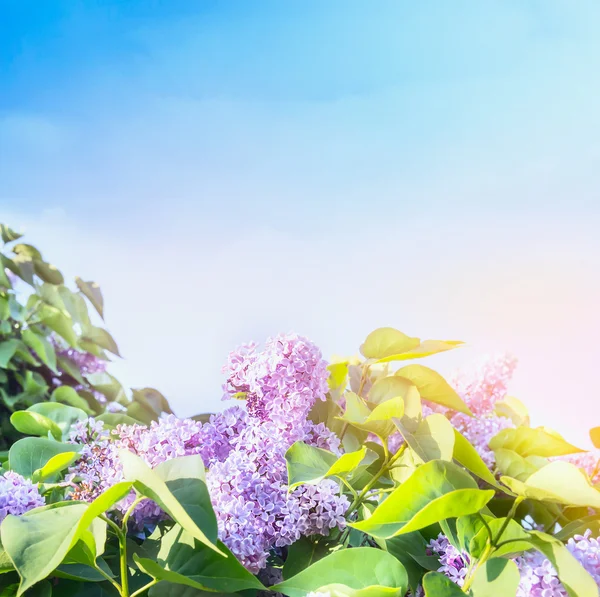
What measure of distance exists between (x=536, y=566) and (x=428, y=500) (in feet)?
0.25

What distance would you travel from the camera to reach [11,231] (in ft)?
5.22

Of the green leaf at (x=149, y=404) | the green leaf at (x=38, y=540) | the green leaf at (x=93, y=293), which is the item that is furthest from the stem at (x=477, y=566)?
the green leaf at (x=93, y=293)

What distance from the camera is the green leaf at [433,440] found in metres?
0.40

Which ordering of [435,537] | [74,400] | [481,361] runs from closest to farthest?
[435,537] → [481,361] → [74,400]

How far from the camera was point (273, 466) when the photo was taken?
0.42 metres

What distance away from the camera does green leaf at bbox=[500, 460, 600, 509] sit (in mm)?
341

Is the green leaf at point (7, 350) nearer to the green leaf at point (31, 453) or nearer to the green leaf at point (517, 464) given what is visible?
the green leaf at point (31, 453)

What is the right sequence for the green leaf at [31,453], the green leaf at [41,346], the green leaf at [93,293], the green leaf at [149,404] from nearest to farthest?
the green leaf at [31,453] < the green leaf at [149,404] < the green leaf at [41,346] < the green leaf at [93,293]

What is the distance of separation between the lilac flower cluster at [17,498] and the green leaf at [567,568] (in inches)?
12.4

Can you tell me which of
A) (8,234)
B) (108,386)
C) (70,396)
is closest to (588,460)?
(70,396)

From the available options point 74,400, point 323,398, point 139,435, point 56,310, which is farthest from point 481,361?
point 56,310

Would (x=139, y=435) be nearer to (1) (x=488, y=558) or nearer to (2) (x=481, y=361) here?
(1) (x=488, y=558)

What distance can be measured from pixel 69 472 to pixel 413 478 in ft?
1.01

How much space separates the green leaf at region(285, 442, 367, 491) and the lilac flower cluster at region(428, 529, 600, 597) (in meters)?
0.08
